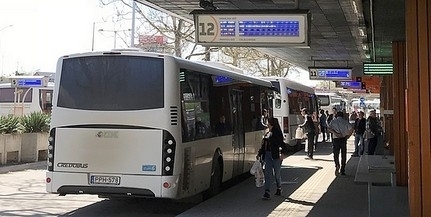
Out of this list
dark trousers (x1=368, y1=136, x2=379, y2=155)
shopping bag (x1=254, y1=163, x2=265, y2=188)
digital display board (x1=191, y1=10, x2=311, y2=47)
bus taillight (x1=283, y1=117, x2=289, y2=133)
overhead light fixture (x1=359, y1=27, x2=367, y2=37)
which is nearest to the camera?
digital display board (x1=191, y1=10, x2=311, y2=47)

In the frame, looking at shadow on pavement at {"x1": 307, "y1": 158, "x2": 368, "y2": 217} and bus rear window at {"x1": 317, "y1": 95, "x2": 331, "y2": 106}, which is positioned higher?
bus rear window at {"x1": 317, "y1": 95, "x2": 331, "y2": 106}

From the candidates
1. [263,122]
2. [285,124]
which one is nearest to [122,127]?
[263,122]

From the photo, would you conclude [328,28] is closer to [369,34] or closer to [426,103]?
[369,34]

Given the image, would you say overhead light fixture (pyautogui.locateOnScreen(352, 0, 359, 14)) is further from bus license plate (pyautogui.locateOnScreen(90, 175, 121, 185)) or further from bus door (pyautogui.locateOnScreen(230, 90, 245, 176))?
bus license plate (pyautogui.locateOnScreen(90, 175, 121, 185))

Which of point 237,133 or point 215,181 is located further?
point 237,133

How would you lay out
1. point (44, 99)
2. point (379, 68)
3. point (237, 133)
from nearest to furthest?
1. point (237, 133)
2. point (379, 68)
3. point (44, 99)

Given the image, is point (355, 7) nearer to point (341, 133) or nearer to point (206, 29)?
point (341, 133)

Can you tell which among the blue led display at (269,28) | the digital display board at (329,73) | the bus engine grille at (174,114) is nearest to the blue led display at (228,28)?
the blue led display at (269,28)

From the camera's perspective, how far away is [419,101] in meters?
7.80

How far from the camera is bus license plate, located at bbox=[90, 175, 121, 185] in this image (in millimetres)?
9844

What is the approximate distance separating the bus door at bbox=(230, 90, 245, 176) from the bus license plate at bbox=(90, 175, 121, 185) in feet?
15.2

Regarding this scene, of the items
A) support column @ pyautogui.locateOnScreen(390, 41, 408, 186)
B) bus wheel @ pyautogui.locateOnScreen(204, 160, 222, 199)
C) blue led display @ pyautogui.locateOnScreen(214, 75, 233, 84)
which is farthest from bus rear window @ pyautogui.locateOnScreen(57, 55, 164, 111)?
support column @ pyautogui.locateOnScreen(390, 41, 408, 186)

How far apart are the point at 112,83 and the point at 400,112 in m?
8.15

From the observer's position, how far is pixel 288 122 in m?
25.0
